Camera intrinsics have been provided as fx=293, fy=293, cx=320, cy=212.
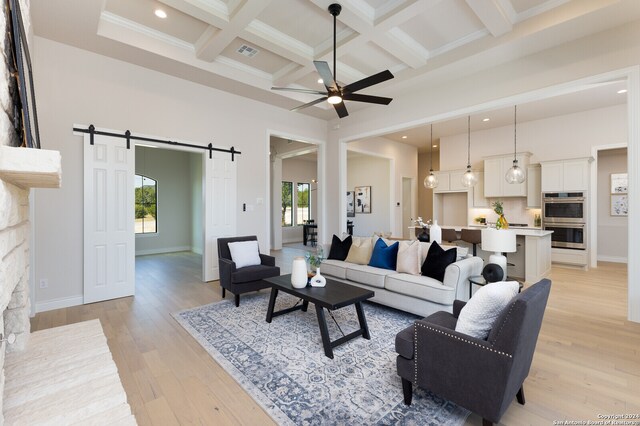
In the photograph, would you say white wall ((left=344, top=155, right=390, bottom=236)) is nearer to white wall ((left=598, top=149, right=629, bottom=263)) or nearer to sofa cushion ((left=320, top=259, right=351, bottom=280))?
white wall ((left=598, top=149, right=629, bottom=263))

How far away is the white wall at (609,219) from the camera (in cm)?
684

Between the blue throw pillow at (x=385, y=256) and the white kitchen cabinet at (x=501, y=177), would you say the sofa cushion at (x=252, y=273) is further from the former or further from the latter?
the white kitchen cabinet at (x=501, y=177)

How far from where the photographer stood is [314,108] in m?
6.09

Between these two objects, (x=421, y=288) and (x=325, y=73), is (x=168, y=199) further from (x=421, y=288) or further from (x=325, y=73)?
(x=421, y=288)

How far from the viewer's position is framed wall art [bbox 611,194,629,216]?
681cm

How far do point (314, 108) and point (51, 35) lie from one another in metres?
4.05

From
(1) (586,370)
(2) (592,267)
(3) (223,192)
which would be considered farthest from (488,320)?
(2) (592,267)

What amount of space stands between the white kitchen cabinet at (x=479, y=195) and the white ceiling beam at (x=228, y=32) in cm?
690

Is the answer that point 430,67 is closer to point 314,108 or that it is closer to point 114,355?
point 314,108

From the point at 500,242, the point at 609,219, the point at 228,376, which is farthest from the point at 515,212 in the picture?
the point at 228,376

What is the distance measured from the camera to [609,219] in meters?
7.04

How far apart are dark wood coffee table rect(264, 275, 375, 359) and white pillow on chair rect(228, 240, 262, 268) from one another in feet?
3.26

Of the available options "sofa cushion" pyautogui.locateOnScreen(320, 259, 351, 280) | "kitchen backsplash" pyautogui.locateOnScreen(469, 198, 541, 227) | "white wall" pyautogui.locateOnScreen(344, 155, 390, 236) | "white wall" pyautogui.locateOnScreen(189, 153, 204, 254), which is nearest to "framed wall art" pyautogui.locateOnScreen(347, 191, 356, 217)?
"white wall" pyautogui.locateOnScreen(344, 155, 390, 236)

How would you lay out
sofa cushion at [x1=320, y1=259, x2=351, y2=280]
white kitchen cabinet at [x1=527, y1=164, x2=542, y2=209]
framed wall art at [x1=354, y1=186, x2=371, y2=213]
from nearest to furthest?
1. sofa cushion at [x1=320, y1=259, x2=351, y2=280]
2. white kitchen cabinet at [x1=527, y1=164, x2=542, y2=209]
3. framed wall art at [x1=354, y1=186, x2=371, y2=213]
